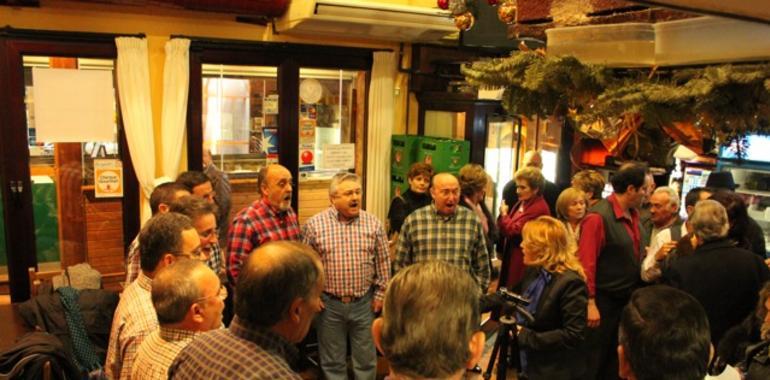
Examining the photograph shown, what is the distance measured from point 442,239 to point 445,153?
2238mm

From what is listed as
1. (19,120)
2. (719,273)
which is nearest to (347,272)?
(719,273)

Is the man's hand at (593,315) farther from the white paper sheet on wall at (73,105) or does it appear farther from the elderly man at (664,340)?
the white paper sheet on wall at (73,105)

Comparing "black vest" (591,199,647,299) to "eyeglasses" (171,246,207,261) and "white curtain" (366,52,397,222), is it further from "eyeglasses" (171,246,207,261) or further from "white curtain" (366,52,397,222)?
"white curtain" (366,52,397,222)

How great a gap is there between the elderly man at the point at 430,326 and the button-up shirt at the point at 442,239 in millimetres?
2421

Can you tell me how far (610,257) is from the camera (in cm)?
376

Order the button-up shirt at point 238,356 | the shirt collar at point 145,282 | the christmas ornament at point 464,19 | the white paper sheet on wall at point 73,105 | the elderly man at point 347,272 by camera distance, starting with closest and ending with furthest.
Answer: the button-up shirt at point 238,356 < the christmas ornament at point 464,19 < the shirt collar at point 145,282 < the elderly man at point 347,272 < the white paper sheet on wall at point 73,105

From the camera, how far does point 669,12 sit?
2.92ft

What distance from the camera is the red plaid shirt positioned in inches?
151

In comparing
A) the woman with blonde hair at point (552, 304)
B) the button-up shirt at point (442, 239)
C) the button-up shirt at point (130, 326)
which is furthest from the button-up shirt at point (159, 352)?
the button-up shirt at point (442, 239)

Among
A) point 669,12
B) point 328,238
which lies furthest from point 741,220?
point 669,12

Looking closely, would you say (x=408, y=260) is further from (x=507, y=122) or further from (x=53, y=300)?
(x=507, y=122)

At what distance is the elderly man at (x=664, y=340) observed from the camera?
1614mm

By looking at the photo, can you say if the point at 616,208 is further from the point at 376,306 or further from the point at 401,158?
the point at 401,158

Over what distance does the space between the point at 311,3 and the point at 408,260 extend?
2.41 meters
